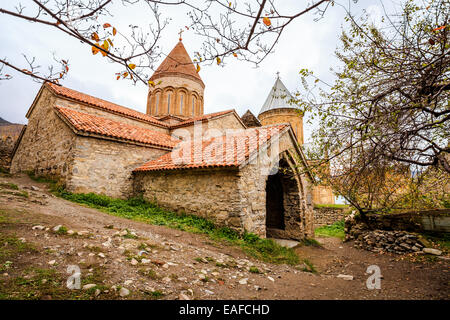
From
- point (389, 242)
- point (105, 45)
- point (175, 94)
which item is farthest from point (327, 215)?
point (105, 45)

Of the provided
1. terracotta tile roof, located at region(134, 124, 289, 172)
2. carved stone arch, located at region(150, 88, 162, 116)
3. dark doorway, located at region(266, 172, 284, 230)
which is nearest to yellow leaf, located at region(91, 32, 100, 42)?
terracotta tile roof, located at region(134, 124, 289, 172)

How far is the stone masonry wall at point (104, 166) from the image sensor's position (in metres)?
7.44

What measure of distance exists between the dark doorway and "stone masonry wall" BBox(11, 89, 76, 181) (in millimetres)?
8046

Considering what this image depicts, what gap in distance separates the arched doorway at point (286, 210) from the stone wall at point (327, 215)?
592 centimetres

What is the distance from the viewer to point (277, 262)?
4.86 meters

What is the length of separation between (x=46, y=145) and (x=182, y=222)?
25.1ft

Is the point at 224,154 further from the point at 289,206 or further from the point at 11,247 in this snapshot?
the point at 11,247

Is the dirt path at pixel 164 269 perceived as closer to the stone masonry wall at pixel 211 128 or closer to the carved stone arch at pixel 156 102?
the stone masonry wall at pixel 211 128

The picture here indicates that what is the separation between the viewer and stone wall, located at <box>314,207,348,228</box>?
532 inches

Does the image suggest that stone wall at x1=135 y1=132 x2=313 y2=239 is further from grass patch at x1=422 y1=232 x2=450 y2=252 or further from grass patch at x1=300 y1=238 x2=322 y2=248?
grass patch at x1=422 y1=232 x2=450 y2=252

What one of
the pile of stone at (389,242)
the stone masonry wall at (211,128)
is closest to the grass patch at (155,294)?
the pile of stone at (389,242)

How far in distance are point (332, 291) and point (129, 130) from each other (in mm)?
9604

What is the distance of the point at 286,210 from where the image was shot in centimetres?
862
